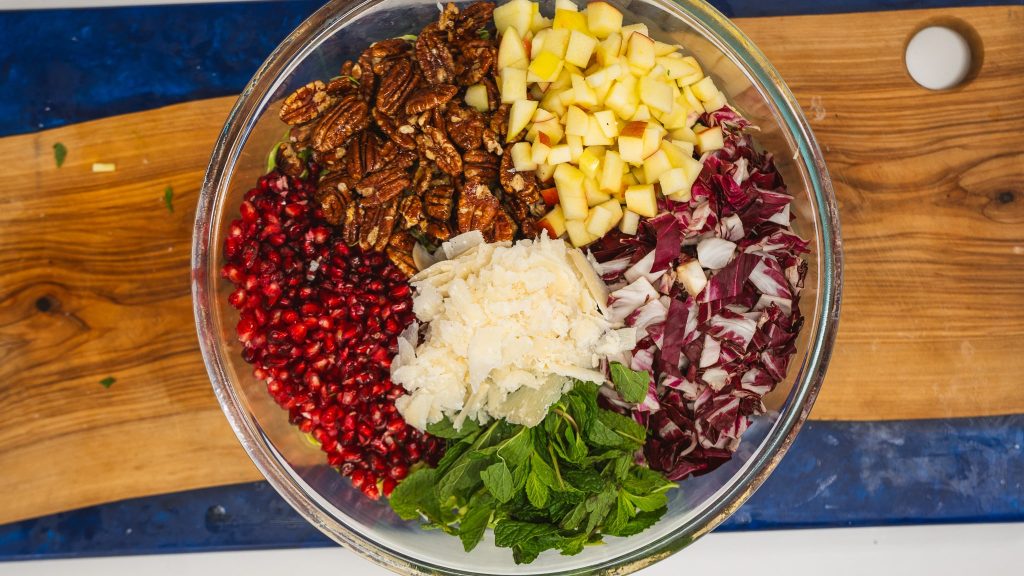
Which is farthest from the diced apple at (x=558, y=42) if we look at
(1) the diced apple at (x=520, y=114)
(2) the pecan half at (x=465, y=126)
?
(2) the pecan half at (x=465, y=126)

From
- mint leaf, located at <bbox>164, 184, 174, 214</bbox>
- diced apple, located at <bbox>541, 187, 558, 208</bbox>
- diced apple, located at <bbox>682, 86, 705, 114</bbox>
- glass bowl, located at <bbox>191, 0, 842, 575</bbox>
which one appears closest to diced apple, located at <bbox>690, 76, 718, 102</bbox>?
diced apple, located at <bbox>682, 86, 705, 114</bbox>

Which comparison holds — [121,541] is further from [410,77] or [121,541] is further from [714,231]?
[714,231]

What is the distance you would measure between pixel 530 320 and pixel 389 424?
44 cm

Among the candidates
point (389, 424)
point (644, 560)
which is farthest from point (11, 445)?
point (644, 560)

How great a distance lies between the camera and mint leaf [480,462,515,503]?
160cm

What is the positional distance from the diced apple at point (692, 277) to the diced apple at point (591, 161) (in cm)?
31

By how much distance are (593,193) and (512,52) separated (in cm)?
39

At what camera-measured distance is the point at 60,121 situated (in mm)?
2049

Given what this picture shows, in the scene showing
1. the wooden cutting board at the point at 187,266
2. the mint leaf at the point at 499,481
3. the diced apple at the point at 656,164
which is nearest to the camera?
the mint leaf at the point at 499,481

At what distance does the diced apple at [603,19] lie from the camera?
1750mm

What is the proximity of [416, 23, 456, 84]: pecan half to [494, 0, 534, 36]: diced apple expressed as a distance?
6.1 inches

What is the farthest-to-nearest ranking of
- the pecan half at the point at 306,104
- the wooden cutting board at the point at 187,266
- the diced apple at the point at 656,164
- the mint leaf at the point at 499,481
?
the wooden cutting board at the point at 187,266 → the pecan half at the point at 306,104 → the diced apple at the point at 656,164 → the mint leaf at the point at 499,481

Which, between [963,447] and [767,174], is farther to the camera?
[963,447]

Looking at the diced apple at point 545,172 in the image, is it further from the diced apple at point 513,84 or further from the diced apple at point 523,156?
the diced apple at point 513,84
